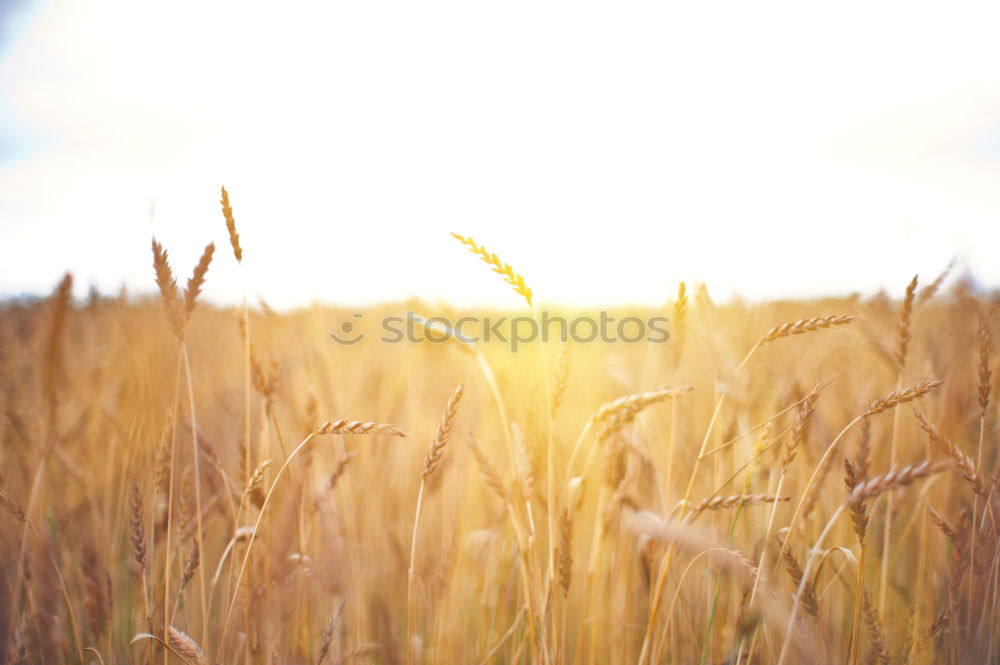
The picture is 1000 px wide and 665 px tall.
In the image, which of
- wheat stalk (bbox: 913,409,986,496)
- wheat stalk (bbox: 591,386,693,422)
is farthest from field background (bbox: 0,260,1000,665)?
wheat stalk (bbox: 913,409,986,496)

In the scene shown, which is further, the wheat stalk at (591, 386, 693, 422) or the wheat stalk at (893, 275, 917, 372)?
the wheat stalk at (893, 275, 917, 372)

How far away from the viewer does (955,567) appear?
1.13 m

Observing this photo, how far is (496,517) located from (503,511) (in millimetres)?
93

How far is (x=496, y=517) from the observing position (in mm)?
1567

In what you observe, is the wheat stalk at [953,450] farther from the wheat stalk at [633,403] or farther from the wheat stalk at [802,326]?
the wheat stalk at [633,403]

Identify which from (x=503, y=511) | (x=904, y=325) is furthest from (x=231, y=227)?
(x=904, y=325)

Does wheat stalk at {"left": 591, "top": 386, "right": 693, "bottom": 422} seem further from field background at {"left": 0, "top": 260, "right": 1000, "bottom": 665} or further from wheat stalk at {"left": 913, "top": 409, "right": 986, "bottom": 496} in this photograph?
wheat stalk at {"left": 913, "top": 409, "right": 986, "bottom": 496}

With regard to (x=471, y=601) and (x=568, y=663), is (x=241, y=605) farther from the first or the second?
(x=568, y=663)

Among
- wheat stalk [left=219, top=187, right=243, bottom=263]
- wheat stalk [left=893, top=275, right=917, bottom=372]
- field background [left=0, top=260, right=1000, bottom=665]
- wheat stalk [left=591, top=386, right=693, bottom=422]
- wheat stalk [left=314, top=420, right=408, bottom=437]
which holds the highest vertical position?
wheat stalk [left=219, top=187, right=243, bottom=263]

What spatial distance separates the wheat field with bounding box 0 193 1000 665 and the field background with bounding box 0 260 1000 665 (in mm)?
12

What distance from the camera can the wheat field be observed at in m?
0.94

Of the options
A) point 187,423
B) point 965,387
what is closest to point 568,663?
point 187,423

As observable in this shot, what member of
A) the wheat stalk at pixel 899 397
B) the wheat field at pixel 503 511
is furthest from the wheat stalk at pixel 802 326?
the wheat stalk at pixel 899 397

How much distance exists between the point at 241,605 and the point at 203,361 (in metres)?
2.62
